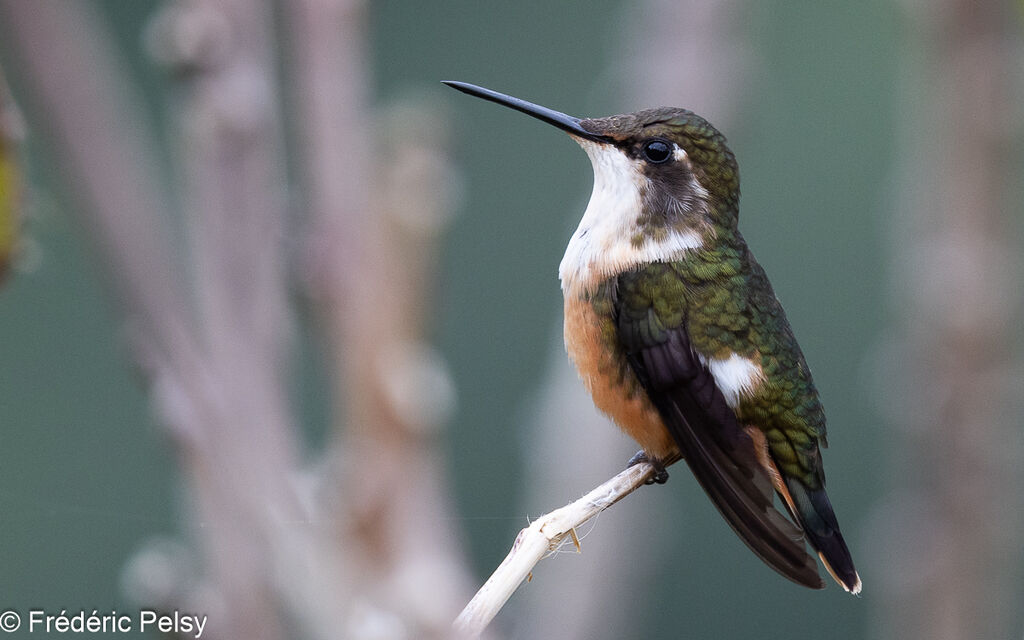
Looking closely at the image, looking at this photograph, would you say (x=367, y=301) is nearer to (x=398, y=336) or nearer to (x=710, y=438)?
(x=398, y=336)

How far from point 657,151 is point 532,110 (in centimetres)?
46

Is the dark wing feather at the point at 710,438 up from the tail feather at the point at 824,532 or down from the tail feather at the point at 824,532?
up

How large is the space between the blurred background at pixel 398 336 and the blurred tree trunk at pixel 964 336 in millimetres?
11

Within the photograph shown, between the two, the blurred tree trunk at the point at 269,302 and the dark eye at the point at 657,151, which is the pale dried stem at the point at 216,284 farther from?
the dark eye at the point at 657,151

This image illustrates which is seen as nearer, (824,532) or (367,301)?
(824,532)

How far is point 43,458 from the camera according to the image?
4.50 metres

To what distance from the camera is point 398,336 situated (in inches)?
82.0

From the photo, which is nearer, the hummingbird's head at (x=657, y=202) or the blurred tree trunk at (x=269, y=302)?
the blurred tree trunk at (x=269, y=302)

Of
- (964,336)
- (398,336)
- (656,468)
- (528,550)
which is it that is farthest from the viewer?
(964,336)

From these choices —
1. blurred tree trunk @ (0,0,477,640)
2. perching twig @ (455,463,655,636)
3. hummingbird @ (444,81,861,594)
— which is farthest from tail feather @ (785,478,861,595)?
blurred tree trunk @ (0,0,477,640)

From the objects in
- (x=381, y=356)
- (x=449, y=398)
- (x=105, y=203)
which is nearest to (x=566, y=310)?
(x=381, y=356)

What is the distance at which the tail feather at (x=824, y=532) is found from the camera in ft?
5.56

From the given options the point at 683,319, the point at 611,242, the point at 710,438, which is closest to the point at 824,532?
the point at 710,438

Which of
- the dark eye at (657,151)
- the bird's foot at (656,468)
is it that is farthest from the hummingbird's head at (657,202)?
the bird's foot at (656,468)
